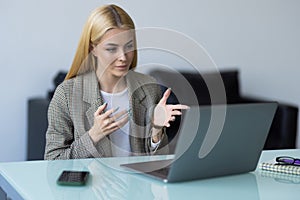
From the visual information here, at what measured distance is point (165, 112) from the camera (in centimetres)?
183

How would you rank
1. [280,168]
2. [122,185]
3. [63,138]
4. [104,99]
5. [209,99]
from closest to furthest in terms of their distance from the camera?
1. [122,185]
2. [280,168]
3. [63,138]
4. [104,99]
5. [209,99]

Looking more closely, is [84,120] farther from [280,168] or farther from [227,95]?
[227,95]

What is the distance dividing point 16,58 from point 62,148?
1647 mm

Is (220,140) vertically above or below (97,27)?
below

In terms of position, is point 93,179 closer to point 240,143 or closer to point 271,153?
point 240,143

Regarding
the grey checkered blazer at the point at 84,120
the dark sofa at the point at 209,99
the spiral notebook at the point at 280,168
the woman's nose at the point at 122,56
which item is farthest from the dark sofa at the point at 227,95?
the spiral notebook at the point at 280,168

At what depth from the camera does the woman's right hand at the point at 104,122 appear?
1.79 metres

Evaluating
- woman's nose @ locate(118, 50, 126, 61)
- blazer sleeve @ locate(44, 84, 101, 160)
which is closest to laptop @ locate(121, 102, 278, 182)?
blazer sleeve @ locate(44, 84, 101, 160)

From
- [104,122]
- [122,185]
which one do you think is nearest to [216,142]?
[122,185]

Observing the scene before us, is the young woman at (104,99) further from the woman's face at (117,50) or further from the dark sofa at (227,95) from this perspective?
the dark sofa at (227,95)

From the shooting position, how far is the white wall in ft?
11.5

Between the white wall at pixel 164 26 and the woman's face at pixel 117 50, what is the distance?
1.52 meters

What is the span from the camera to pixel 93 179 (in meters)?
1.56

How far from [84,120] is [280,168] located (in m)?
0.70
